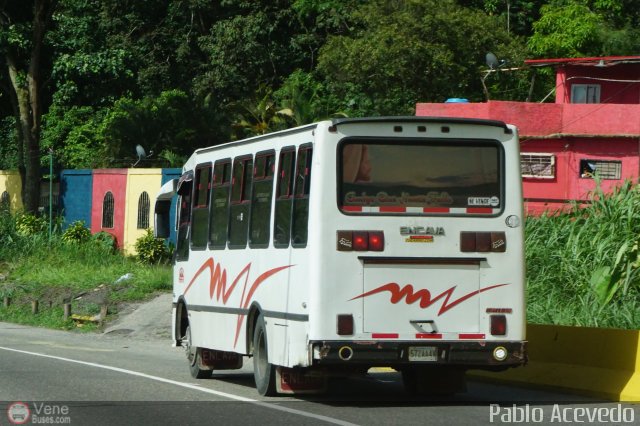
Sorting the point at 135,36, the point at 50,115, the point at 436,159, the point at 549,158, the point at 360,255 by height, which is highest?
the point at 135,36

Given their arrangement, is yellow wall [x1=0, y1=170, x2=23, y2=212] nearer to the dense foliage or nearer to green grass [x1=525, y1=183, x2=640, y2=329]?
the dense foliage

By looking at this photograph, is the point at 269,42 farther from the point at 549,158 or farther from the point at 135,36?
the point at 549,158

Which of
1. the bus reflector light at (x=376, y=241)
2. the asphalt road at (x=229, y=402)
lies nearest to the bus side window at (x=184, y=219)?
the asphalt road at (x=229, y=402)

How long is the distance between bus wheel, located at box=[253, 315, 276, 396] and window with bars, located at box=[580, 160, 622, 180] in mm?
22584

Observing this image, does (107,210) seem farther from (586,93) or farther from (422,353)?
(422,353)

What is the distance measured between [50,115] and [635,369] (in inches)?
1669

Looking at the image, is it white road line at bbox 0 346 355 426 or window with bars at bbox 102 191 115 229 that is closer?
white road line at bbox 0 346 355 426

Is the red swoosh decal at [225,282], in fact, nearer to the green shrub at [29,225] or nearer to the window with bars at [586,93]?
the window with bars at [586,93]

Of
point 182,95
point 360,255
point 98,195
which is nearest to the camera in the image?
point 360,255

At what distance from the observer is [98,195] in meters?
43.7

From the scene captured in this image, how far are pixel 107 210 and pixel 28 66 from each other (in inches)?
268

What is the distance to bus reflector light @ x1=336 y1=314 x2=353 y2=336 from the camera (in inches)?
509

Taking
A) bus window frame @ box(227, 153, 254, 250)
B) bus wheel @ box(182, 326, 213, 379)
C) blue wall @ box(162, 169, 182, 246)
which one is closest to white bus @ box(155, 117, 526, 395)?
bus window frame @ box(227, 153, 254, 250)

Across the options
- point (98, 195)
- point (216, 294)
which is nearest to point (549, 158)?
point (98, 195)
